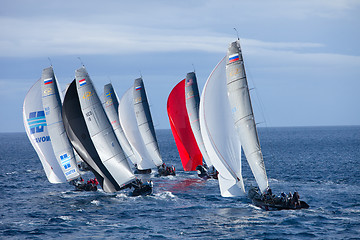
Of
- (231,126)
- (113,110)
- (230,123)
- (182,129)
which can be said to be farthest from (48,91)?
(231,126)

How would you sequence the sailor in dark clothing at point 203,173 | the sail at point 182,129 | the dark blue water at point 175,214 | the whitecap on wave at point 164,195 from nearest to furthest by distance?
the dark blue water at point 175,214 < the whitecap on wave at point 164,195 < the sailor in dark clothing at point 203,173 < the sail at point 182,129

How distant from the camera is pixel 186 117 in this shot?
64062 millimetres

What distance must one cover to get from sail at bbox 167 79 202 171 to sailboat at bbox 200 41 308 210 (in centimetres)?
2262

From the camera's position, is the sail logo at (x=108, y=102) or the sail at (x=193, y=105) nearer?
the sail at (x=193, y=105)

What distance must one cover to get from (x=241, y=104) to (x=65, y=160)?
22811 millimetres

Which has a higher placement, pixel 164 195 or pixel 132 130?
pixel 132 130

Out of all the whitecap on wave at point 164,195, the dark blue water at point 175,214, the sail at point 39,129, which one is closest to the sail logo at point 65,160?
the sail at point 39,129

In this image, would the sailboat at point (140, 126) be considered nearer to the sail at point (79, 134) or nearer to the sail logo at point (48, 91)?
the sail logo at point (48, 91)

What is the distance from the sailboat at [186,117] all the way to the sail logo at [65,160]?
15819 millimetres

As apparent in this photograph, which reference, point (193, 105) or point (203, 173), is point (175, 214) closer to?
point (203, 173)

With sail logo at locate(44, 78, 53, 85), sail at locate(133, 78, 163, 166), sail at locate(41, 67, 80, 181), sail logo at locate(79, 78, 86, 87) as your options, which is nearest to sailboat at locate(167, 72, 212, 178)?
sail at locate(133, 78, 163, 166)

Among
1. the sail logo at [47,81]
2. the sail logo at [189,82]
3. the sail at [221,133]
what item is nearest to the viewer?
the sail at [221,133]

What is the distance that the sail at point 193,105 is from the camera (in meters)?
61.4

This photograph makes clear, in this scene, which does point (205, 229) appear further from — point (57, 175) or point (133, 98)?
point (133, 98)
